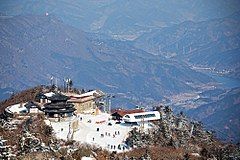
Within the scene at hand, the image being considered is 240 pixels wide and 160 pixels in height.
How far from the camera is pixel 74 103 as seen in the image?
2537 inches

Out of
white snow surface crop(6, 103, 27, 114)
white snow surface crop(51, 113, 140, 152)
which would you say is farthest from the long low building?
white snow surface crop(6, 103, 27, 114)

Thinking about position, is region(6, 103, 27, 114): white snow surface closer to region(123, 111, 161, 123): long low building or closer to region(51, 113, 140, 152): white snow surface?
region(51, 113, 140, 152): white snow surface

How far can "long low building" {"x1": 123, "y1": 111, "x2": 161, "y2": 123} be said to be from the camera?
61162 mm

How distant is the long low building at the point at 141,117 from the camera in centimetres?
6116

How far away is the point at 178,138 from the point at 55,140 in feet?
50.5

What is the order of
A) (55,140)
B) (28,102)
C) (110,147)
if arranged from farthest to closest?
1. (28,102)
2. (110,147)
3. (55,140)

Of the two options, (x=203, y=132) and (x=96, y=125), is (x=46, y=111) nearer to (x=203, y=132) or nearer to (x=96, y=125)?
(x=96, y=125)

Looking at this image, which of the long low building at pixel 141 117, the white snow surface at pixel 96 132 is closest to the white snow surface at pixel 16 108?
the white snow surface at pixel 96 132

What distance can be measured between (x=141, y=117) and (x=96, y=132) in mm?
6792

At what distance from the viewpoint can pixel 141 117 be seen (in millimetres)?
61875

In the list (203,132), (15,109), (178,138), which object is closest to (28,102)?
(15,109)

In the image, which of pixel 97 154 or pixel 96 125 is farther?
pixel 96 125

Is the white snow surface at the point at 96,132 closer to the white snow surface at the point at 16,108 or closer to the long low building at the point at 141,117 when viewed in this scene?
the long low building at the point at 141,117

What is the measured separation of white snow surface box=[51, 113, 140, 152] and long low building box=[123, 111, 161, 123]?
2.46ft
